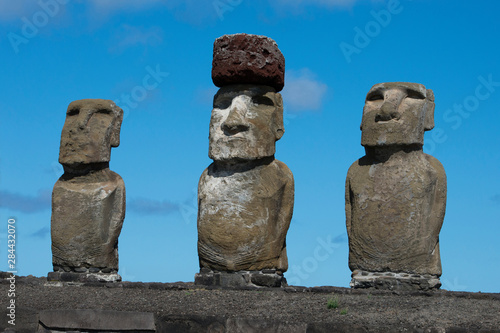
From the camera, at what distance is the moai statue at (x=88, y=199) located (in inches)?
627

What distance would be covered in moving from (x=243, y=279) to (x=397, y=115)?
330cm

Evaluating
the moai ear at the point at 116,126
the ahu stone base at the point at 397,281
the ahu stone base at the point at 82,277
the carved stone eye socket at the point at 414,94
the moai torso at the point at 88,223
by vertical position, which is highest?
the moai ear at the point at 116,126

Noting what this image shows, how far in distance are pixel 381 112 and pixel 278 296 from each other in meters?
3.16

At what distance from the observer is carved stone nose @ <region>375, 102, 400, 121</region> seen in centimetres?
1437

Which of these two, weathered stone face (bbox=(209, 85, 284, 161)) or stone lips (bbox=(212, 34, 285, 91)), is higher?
stone lips (bbox=(212, 34, 285, 91))

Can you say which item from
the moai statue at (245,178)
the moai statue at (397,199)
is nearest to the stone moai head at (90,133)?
the moai statue at (245,178)

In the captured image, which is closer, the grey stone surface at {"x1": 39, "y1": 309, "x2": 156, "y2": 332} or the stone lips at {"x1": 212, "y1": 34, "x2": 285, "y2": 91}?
the grey stone surface at {"x1": 39, "y1": 309, "x2": 156, "y2": 332}

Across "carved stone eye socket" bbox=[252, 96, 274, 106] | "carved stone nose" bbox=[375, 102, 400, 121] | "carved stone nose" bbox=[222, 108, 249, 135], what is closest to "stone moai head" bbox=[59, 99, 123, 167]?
"carved stone nose" bbox=[222, 108, 249, 135]

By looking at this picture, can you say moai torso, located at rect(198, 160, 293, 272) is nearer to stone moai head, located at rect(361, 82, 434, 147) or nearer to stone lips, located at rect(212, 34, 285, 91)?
stone lips, located at rect(212, 34, 285, 91)

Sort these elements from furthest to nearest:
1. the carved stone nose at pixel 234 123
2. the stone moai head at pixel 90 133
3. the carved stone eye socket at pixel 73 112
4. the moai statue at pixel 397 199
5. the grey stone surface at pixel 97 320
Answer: the carved stone eye socket at pixel 73 112 < the stone moai head at pixel 90 133 < the carved stone nose at pixel 234 123 < the moai statue at pixel 397 199 < the grey stone surface at pixel 97 320

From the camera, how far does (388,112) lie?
566 inches

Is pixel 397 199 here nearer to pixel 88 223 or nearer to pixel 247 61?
pixel 247 61

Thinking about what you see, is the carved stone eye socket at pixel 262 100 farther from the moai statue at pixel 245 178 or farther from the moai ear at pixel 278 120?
the moai ear at pixel 278 120

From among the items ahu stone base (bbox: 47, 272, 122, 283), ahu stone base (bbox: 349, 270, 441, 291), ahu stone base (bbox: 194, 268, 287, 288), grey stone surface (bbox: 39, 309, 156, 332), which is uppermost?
ahu stone base (bbox: 47, 272, 122, 283)
